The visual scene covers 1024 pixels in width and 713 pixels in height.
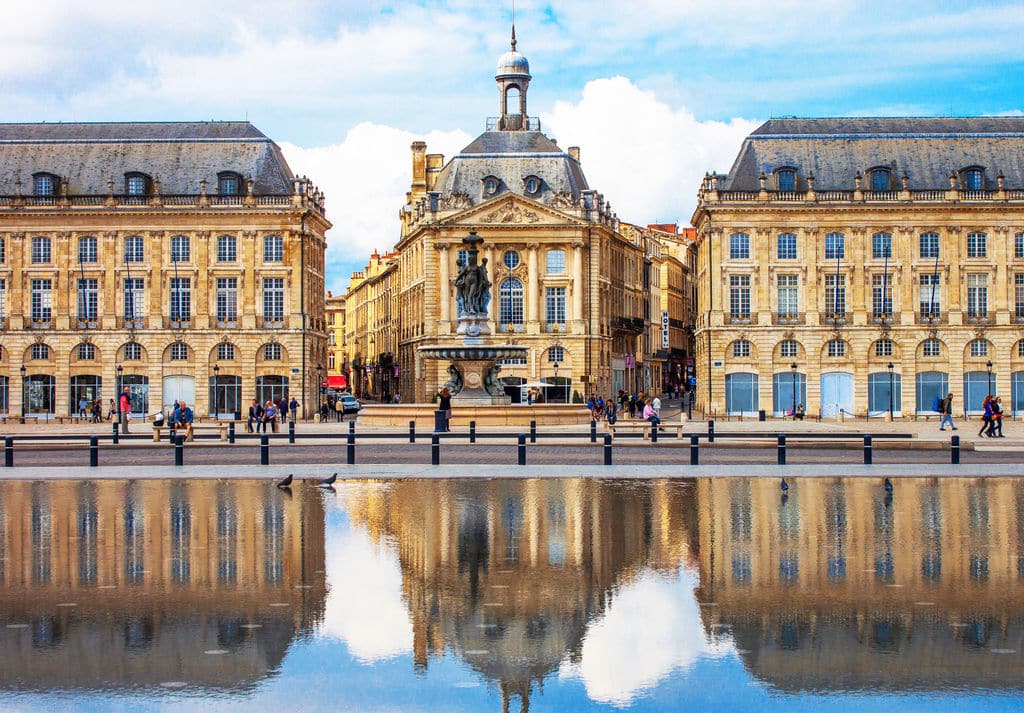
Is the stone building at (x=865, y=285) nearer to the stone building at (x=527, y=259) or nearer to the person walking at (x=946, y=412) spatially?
the stone building at (x=527, y=259)

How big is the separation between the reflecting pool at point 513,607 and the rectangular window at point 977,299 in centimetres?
5569

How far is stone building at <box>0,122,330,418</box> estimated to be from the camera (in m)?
77.8

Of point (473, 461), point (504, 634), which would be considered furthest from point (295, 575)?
point (473, 461)

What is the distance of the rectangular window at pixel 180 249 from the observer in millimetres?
78625

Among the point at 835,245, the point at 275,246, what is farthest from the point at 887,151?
the point at 275,246


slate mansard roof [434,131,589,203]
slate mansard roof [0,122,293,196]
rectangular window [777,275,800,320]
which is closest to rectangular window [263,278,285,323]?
slate mansard roof [0,122,293,196]

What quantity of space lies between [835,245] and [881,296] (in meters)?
3.78

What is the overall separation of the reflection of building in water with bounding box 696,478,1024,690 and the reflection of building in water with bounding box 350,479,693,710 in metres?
1.04

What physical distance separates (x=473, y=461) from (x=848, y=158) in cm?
4919

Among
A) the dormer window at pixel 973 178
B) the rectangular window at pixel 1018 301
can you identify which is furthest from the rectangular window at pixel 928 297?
the dormer window at pixel 973 178

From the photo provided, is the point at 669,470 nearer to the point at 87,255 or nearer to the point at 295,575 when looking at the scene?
the point at 295,575

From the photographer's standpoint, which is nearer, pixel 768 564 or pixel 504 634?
pixel 504 634

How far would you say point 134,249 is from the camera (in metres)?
78.4

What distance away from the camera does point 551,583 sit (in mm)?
15062
